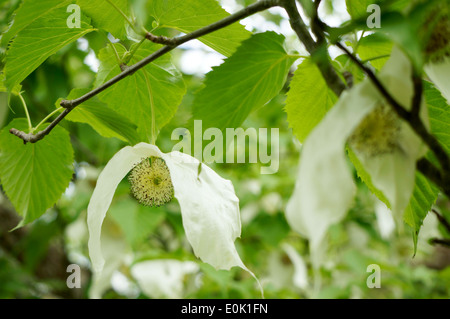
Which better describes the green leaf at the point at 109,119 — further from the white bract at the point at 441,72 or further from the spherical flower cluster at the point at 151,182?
the white bract at the point at 441,72

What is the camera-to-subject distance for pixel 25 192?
1.40 feet

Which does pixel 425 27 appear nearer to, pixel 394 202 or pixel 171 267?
pixel 394 202

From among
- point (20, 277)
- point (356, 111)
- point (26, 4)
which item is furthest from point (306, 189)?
point (20, 277)

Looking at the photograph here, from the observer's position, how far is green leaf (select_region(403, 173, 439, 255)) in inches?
12.5

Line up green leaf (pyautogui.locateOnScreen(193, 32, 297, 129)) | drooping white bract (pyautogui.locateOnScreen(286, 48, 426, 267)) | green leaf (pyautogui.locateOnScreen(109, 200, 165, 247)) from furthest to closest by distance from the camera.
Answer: green leaf (pyautogui.locateOnScreen(109, 200, 165, 247))
green leaf (pyautogui.locateOnScreen(193, 32, 297, 129))
drooping white bract (pyautogui.locateOnScreen(286, 48, 426, 267))

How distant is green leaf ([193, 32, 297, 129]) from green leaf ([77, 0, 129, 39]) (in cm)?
12

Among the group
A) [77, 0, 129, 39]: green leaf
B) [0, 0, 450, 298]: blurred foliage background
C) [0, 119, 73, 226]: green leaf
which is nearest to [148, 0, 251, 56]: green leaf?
[77, 0, 129, 39]: green leaf

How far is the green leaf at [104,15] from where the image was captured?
361 millimetres

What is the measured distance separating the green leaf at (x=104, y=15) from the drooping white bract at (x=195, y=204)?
0.10 metres

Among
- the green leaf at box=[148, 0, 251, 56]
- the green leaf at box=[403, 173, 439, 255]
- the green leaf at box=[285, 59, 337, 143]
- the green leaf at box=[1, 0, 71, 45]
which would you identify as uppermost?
the green leaf at box=[148, 0, 251, 56]

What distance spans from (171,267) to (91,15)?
724mm

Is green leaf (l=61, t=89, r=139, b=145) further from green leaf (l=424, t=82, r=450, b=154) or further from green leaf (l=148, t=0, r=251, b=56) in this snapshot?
green leaf (l=424, t=82, r=450, b=154)

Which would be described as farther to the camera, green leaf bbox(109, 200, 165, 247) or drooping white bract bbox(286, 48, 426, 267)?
green leaf bbox(109, 200, 165, 247)

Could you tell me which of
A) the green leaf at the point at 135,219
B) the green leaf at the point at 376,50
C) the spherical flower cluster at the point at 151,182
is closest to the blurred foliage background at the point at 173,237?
the green leaf at the point at 135,219
